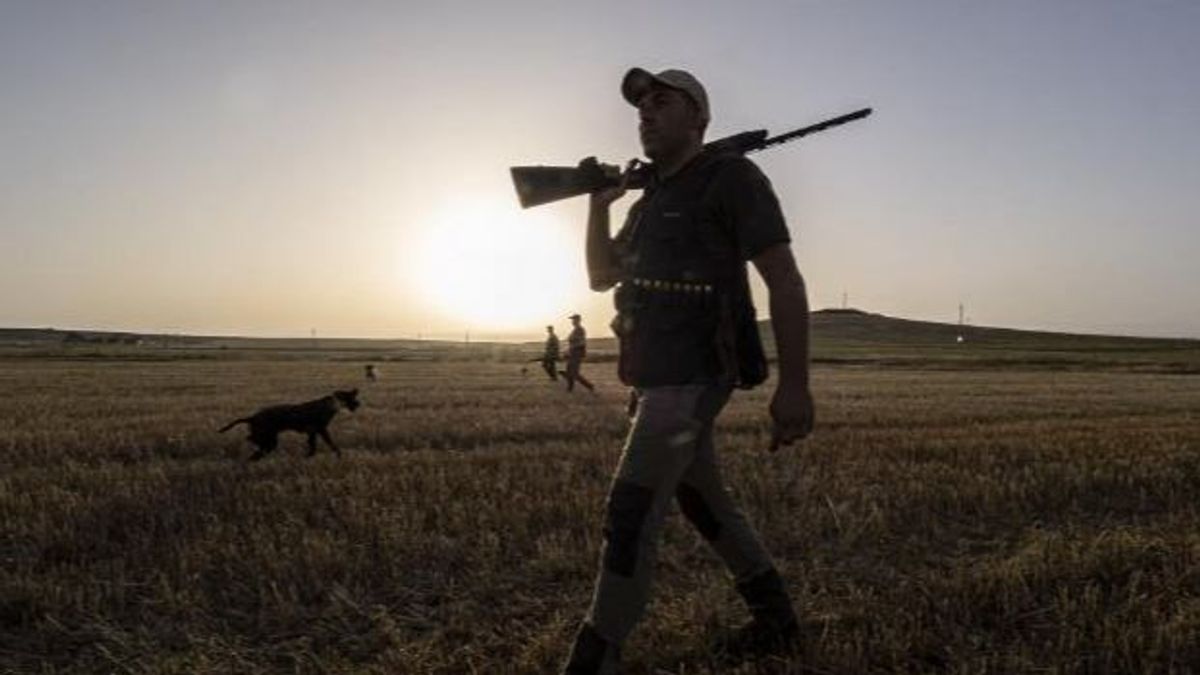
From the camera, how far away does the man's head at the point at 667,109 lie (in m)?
3.70

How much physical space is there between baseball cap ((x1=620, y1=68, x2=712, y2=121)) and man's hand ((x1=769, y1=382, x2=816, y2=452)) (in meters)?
1.10

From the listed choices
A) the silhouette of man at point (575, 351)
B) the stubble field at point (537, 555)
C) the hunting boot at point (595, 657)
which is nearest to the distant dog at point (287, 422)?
the stubble field at point (537, 555)

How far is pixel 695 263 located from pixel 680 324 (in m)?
0.23

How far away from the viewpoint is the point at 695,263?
3.70 metres

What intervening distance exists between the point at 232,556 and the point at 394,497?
82.3 inches

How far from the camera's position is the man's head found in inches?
146

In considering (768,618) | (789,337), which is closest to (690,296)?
(789,337)

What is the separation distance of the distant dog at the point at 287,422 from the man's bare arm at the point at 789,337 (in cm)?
787

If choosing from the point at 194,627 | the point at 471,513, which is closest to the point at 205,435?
the point at 471,513

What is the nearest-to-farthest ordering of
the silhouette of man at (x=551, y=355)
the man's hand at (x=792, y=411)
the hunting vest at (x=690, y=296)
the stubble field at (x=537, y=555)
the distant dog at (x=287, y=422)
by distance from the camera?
the man's hand at (x=792, y=411)
the hunting vest at (x=690, y=296)
the stubble field at (x=537, y=555)
the distant dog at (x=287, y=422)
the silhouette of man at (x=551, y=355)

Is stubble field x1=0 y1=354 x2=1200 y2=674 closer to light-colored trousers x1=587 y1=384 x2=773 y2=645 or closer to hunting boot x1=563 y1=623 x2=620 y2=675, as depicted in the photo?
hunting boot x1=563 y1=623 x2=620 y2=675

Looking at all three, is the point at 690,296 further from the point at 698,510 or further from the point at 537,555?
the point at 537,555

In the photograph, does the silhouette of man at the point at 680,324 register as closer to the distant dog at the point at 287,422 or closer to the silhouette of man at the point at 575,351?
the distant dog at the point at 287,422

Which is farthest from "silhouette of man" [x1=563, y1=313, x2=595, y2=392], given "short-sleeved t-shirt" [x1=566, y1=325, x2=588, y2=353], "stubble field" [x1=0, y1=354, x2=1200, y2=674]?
"stubble field" [x1=0, y1=354, x2=1200, y2=674]
